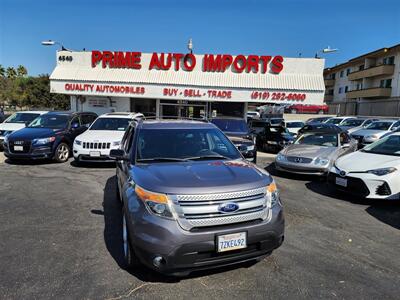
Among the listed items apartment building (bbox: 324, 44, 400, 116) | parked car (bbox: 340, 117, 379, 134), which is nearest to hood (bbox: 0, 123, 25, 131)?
parked car (bbox: 340, 117, 379, 134)

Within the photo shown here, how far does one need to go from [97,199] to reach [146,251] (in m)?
3.77

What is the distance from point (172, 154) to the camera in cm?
389

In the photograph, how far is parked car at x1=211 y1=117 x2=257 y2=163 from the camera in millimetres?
9312

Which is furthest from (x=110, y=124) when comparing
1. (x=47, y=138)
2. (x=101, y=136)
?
(x=47, y=138)

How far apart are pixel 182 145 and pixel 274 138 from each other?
10.4 meters

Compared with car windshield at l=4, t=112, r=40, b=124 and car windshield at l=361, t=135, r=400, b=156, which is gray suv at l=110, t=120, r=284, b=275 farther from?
car windshield at l=4, t=112, r=40, b=124

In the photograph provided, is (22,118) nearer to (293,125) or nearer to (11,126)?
(11,126)

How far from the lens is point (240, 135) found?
1068cm

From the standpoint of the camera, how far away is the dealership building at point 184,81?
17188 millimetres

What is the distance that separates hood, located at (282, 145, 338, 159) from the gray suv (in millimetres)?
5352

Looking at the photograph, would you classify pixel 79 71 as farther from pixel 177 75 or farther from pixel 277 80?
pixel 277 80

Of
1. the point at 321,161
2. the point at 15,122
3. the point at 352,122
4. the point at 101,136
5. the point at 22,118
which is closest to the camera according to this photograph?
the point at 321,161

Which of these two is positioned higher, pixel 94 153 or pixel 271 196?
pixel 271 196

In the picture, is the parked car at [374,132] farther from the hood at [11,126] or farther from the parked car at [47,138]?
the hood at [11,126]
